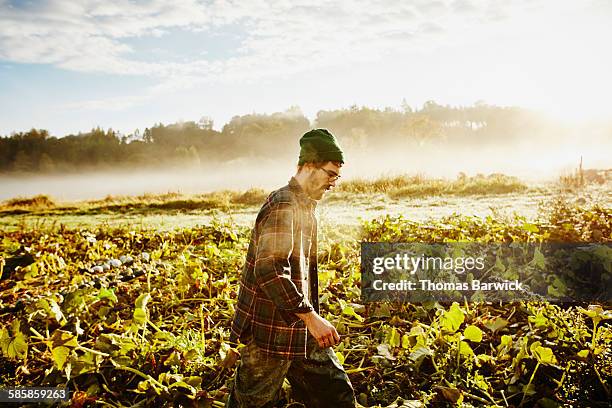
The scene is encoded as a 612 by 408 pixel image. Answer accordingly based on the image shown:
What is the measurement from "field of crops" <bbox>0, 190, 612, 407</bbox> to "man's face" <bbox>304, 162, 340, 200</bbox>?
46.9 inches

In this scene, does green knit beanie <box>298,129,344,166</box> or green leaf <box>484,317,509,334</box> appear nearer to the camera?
green knit beanie <box>298,129,344,166</box>

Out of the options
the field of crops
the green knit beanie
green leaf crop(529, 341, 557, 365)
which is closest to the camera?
the green knit beanie

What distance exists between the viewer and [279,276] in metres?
2.09

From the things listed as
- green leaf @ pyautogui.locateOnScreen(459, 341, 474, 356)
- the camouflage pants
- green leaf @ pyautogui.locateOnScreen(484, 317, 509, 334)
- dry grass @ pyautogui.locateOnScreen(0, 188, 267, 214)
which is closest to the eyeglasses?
the camouflage pants

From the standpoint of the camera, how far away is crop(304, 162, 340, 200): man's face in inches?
93.0

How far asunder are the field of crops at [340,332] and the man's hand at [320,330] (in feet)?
2.88

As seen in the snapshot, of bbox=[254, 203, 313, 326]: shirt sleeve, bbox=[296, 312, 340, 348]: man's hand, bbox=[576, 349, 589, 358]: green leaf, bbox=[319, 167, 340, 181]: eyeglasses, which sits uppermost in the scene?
bbox=[319, 167, 340, 181]: eyeglasses

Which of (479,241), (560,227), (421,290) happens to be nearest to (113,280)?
(421,290)

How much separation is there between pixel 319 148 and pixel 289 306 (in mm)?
767

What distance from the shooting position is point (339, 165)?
93.4 inches

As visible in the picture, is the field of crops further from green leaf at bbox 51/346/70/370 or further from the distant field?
the distant field

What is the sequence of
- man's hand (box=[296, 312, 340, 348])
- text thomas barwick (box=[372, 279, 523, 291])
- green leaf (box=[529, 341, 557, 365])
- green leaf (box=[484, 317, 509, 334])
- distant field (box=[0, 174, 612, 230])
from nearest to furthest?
man's hand (box=[296, 312, 340, 348])
green leaf (box=[529, 341, 557, 365])
green leaf (box=[484, 317, 509, 334])
text thomas barwick (box=[372, 279, 523, 291])
distant field (box=[0, 174, 612, 230])

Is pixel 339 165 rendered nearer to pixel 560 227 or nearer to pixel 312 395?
pixel 312 395

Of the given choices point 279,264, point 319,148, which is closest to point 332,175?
point 319,148
